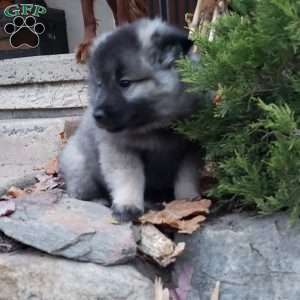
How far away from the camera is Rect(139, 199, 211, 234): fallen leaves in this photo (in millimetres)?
2176

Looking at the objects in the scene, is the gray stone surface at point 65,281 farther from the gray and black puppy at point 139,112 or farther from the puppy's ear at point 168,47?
the puppy's ear at point 168,47

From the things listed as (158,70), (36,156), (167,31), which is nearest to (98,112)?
(158,70)

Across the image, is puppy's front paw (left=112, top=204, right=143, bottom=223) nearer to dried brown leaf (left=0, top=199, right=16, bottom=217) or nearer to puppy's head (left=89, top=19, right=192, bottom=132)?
puppy's head (left=89, top=19, right=192, bottom=132)

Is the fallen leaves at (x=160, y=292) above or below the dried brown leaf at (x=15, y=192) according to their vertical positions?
below

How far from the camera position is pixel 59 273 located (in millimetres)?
2100

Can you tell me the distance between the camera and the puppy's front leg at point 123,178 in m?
2.31

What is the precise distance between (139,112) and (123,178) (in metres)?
0.27

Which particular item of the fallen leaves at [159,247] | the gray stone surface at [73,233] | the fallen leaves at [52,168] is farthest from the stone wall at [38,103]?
the fallen leaves at [159,247]

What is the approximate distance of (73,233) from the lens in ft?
6.99

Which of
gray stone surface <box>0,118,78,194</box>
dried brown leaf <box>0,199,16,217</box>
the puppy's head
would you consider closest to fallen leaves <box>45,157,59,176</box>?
gray stone surface <box>0,118,78,194</box>

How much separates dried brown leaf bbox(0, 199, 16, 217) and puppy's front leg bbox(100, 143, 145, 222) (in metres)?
0.38

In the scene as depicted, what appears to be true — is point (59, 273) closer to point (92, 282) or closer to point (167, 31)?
point (92, 282)

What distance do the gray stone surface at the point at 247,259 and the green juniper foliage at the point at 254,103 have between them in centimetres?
9

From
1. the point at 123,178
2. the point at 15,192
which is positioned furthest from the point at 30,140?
the point at 123,178
